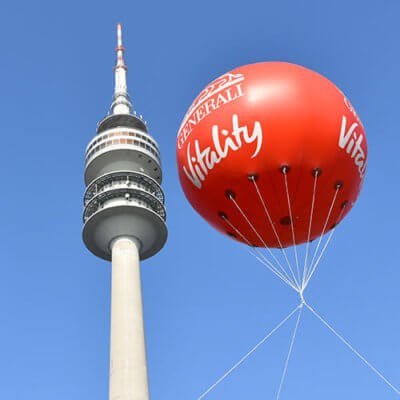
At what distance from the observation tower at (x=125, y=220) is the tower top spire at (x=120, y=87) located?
5.21 feet

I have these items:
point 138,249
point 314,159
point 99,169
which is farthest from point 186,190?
point 99,169

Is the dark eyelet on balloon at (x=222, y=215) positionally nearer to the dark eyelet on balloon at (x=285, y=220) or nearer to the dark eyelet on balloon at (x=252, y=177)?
the dark eyelet on balloon at (x=285, y=220)

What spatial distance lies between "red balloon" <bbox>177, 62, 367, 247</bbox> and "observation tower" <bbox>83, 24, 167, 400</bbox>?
19.5 metres

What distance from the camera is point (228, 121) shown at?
50.9ft

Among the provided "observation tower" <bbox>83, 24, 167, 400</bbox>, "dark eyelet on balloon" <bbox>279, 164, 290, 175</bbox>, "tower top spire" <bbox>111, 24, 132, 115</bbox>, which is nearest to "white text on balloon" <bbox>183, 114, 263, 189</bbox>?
"dark eyelet on balloon" <bbox>279, 164, 290, 175</bbox>

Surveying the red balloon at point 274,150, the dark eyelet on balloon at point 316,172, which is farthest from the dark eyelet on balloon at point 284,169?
the dark eyelet on balloon at point 316,172

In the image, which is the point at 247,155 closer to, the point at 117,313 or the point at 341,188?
the point at 341,188

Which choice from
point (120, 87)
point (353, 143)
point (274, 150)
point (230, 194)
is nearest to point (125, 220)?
point (120, 87)

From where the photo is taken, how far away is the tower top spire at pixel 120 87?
48.9 meters

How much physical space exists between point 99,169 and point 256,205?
2818 cm

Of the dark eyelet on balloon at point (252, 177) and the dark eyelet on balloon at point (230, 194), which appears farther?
the dark eyelet on balloon at point (230, 194)

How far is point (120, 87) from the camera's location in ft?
168

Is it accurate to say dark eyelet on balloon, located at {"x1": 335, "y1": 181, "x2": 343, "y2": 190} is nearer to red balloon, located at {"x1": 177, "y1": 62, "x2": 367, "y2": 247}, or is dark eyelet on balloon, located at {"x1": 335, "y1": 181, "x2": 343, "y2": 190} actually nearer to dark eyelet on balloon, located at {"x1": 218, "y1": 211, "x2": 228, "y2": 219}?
red balloon, located at {"x1": 177, "y1": 62, "x2": 367, "y2": 247}

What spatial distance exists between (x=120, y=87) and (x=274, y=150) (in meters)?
38.6
